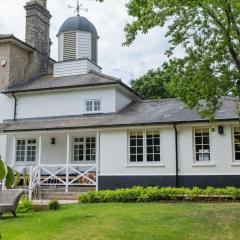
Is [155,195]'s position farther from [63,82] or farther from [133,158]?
[63,82]

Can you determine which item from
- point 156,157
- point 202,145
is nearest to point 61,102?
point 156,157

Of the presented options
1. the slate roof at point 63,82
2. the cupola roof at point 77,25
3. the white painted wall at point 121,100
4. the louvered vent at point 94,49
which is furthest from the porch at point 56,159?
the cupola roof at point 77,25

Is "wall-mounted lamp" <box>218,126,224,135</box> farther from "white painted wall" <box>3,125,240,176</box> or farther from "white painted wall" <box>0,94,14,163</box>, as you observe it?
"white painted wall" <box>0,94,14,163</box>

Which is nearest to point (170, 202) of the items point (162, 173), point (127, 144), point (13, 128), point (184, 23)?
point (162, 173)

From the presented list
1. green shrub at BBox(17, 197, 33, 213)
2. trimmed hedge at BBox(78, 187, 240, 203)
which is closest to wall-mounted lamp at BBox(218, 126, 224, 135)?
trimmed hedge at BBox(78, 187, 240, 203)

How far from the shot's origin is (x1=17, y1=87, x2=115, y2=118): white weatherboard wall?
23.0 meters

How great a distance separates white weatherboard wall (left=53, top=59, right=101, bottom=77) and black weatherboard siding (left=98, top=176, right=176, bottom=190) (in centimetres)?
813

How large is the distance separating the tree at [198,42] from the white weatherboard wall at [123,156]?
595 centimetres

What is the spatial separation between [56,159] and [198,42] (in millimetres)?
12430

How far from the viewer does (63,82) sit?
24.7 m

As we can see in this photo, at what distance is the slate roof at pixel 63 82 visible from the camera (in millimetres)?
23281

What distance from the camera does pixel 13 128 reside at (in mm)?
22250

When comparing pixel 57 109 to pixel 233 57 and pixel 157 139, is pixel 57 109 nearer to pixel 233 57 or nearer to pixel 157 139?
pixel 157 139

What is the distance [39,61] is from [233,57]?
17629 millimetres
